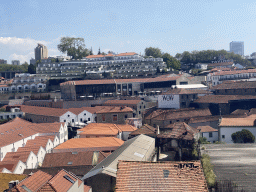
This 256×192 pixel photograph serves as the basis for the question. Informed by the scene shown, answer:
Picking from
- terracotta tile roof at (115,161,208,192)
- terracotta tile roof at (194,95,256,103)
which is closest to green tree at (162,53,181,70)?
terracotta tile roof at (194,95,256,103)

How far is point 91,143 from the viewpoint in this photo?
34156mm

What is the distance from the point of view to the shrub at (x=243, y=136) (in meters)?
31.5

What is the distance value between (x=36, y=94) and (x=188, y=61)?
50.2 metres

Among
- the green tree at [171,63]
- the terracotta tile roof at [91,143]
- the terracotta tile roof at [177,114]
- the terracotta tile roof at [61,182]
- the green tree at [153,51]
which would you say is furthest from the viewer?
the green tree at [153,51]

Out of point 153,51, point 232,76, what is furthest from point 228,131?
point 153,51

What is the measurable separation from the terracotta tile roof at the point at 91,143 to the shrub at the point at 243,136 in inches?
451

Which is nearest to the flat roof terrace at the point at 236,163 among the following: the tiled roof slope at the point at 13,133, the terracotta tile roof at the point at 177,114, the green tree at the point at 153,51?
the tiled roof slope at the point at 13,133

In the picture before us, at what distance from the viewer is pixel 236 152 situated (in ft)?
62.1

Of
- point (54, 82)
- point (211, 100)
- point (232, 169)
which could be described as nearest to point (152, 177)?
point (232, 169)

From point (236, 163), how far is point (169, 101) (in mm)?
34592

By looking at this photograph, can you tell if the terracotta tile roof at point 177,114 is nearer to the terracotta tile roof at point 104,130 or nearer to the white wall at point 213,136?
the terracotta tile roof at point 104,130

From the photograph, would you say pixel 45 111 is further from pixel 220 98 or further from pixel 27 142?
pixel 220 98

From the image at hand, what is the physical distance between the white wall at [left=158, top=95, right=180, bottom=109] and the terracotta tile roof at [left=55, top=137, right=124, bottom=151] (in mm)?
17500

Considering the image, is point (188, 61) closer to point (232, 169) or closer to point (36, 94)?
point (36, 94)
